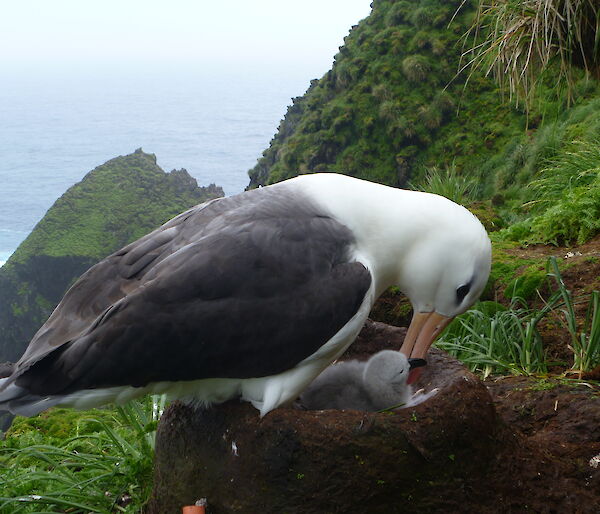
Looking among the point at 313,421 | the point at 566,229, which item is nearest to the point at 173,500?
the point at 313,421

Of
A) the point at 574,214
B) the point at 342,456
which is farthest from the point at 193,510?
the point at 574,214

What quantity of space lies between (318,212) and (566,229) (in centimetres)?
424

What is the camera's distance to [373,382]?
3625mm

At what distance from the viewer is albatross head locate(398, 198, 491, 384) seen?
347 cm

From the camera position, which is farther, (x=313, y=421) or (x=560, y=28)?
(x=560, y=28)

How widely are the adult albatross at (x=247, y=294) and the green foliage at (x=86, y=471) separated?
2.75 feet

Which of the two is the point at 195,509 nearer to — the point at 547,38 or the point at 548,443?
the point at 548,443

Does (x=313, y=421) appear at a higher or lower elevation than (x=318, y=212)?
lower

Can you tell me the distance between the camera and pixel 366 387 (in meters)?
3.68

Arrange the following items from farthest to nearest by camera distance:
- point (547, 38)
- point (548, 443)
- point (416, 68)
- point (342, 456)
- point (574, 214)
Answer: point (416, 68), point (574, 214), point (547, 38), point (548, 443), point (342, 456)

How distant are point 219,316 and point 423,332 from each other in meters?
1.18

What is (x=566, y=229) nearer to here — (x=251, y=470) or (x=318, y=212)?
(x=318, y=212)

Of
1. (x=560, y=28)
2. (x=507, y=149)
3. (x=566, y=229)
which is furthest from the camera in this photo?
(x=507, y=149)

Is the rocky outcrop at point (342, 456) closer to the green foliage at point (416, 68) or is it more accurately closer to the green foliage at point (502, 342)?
the green foliage at point (502, 342)
